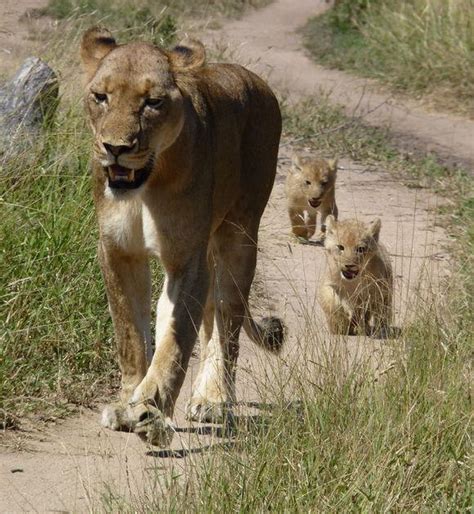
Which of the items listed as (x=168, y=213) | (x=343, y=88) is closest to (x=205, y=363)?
(x=168, y=213)

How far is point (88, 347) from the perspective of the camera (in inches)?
255

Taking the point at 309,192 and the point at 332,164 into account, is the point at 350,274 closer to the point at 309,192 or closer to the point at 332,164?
the point at 309,192

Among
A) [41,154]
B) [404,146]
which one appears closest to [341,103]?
[404,146]

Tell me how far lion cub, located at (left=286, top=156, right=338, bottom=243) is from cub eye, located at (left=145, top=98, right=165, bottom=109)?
4.73 metres

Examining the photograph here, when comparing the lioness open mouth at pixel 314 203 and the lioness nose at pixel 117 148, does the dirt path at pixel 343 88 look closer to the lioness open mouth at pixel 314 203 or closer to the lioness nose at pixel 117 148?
the lioness open mouth at pixel 314 203

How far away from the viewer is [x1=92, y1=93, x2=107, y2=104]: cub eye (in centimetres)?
513

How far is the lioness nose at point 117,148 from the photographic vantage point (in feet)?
16.2

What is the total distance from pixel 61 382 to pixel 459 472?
2.21 metres

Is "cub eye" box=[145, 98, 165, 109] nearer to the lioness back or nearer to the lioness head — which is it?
the lioness head

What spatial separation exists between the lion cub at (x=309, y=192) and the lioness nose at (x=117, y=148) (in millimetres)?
4933

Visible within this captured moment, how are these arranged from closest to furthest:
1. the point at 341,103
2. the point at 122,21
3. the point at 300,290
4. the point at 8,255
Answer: the point at 8,255, the point at 300,290, the point at 341,103, the point at 122,21

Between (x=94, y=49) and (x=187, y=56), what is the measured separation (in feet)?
1.29

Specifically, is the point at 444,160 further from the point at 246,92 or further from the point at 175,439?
the point at 175,439

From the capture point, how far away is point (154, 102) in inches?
203
